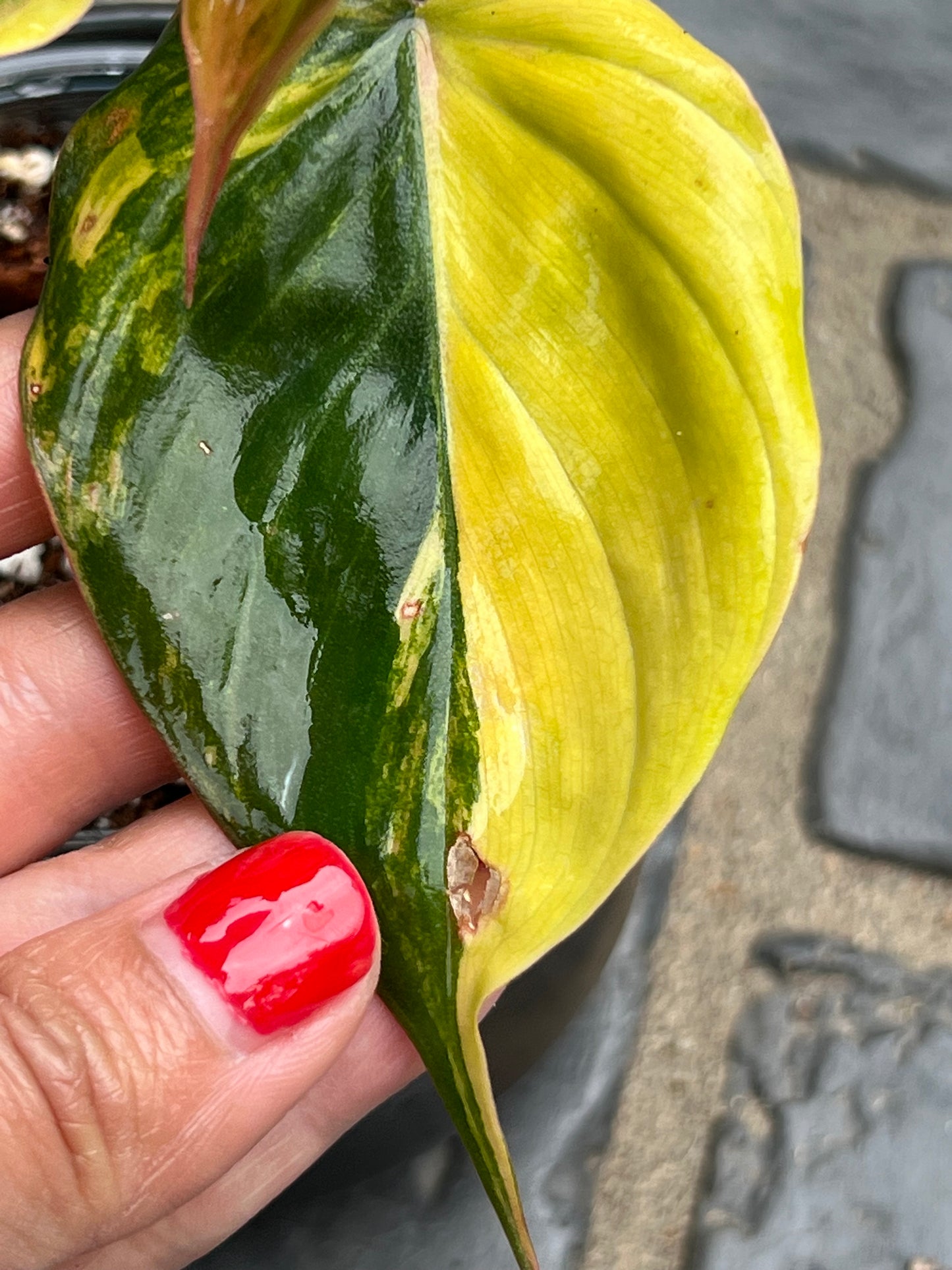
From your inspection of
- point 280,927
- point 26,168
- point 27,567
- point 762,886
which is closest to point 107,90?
point 26,168

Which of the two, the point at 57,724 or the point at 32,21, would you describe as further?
the point at 57,724

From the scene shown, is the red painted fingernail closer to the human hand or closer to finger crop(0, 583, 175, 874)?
the human hand

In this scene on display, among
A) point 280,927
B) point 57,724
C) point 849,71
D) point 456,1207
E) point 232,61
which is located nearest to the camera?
point 232,61

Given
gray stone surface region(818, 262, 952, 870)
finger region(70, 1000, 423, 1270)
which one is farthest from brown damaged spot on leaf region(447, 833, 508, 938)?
gray stone surface region(818, 262, 952, 870)

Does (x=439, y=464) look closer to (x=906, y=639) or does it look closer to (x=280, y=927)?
(x=280, y=927)

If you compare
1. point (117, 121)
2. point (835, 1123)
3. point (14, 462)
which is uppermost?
point (117, 121)

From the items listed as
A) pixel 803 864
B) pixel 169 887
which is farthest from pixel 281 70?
pixel 803 864

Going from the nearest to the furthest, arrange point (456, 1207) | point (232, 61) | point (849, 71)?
1. point (232, 61)
2. point (456, 1207)
3. point (849, 71)

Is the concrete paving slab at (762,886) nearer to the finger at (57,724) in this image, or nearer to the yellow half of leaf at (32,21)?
the finger at (57,724)
